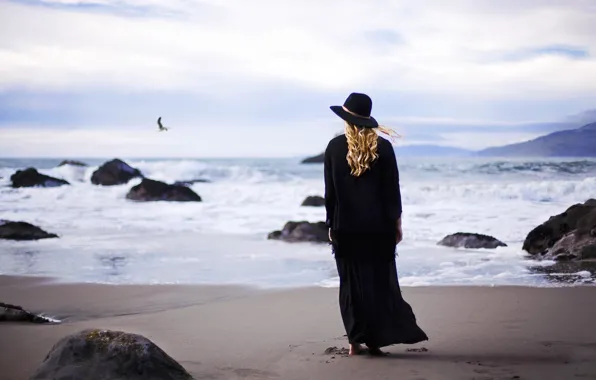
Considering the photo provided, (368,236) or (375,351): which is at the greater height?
(368,236)

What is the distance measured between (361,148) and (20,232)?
6346 millimetres

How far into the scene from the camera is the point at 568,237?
23.8 ft

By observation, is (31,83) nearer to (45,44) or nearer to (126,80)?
(45,44)

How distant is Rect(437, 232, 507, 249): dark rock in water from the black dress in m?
4.78

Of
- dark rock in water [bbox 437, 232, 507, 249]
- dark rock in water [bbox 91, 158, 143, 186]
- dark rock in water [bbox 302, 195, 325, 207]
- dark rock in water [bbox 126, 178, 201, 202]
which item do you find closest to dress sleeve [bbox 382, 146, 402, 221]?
dark rock in water [bbox 437, 232, 507, 249]

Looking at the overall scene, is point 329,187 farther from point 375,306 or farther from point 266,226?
point 266,226

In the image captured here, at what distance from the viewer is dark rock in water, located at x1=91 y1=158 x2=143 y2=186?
18.3 meters

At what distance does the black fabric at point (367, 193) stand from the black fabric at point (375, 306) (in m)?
0.15

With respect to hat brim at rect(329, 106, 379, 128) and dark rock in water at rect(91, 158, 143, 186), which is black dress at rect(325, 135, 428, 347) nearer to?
hat brim at rect(329, 106, 379, 128)

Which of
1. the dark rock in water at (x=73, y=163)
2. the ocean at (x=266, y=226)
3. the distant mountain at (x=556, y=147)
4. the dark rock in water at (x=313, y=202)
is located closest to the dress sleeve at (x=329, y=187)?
the ocean at (x=266, y=226)

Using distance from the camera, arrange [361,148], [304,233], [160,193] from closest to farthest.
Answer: [361,148]
[304,233]
[160,193]

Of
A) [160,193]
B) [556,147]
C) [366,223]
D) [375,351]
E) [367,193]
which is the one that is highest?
[556,147]

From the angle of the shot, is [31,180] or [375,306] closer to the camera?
[375,306]

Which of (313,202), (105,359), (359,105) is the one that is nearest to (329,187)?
(359,105)
